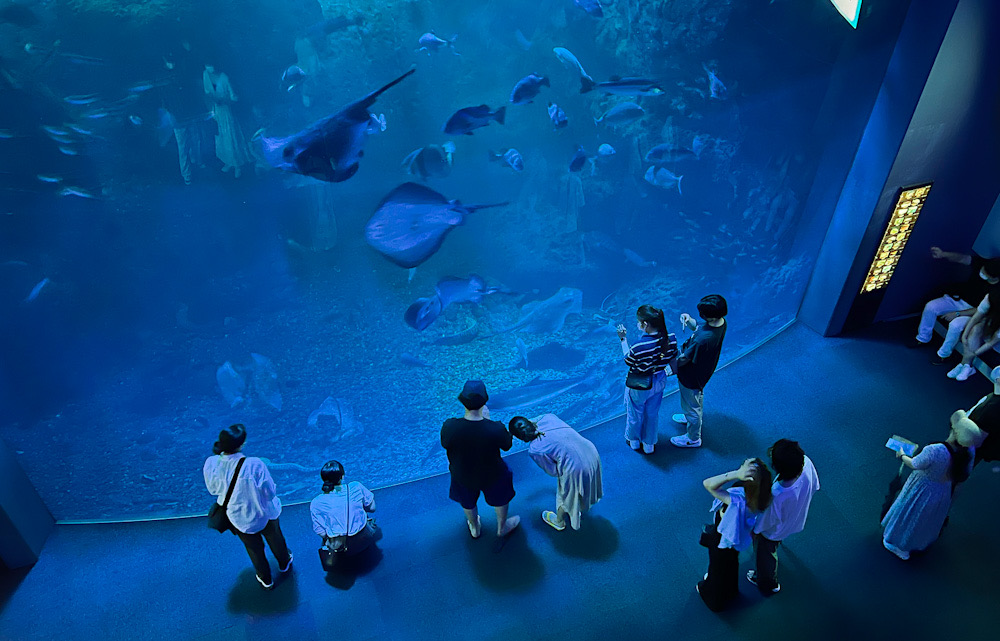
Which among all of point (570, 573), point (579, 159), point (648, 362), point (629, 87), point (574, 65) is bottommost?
point (570, 573)

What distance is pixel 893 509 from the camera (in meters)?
4.42

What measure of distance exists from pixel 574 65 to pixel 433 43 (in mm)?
1560

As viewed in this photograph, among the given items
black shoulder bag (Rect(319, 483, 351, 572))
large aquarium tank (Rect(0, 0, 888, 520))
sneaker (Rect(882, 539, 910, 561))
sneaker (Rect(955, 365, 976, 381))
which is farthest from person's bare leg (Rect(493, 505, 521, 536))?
sneaker (Rect(955, 365, 976, 381))

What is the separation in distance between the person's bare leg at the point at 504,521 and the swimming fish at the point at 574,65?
398 cm

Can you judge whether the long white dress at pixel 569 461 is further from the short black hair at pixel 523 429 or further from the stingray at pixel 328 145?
the stingray at pixel 328 145

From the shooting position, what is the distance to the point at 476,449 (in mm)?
4090

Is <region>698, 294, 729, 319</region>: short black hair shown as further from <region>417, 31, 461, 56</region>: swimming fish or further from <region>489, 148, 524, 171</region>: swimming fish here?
<region>417, 31, 461, 56</region>: swimming fish

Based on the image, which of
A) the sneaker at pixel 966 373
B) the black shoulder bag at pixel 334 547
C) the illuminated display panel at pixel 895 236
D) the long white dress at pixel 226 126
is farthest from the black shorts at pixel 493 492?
the sneaker at pixel 966 373

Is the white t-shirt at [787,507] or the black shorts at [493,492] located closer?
the white t-shirt at [787,507]

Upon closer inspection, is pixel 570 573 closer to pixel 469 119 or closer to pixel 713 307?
pixel 713 307

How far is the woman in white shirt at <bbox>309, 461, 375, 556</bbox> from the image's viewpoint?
426cm

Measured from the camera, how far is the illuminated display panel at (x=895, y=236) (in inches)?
239

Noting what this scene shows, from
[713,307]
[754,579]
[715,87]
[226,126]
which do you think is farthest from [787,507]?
[226,126]

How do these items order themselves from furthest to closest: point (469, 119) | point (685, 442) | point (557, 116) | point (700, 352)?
point (557, 116) → point (685, 442) → point (469, 119) → point (700, 352)
